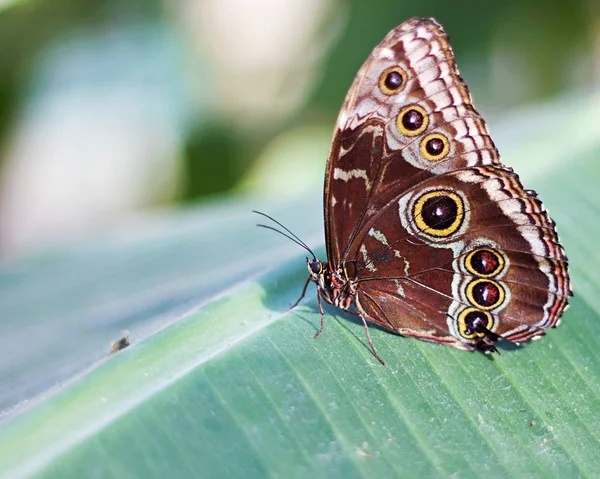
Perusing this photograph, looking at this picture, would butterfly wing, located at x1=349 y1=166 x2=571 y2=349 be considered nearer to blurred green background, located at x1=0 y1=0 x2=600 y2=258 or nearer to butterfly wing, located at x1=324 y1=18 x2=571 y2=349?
butterfly wing, located at x1=324 y1=18 x2=571 y2=349

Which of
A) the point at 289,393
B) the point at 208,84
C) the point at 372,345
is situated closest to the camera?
the point at 289,393

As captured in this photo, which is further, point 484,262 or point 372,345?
point 484,262

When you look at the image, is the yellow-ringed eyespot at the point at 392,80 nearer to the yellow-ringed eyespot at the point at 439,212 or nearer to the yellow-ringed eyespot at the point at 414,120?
the yellow-ringed eyespot at the point at 414,120

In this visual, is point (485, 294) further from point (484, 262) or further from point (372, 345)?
point (372, 345)

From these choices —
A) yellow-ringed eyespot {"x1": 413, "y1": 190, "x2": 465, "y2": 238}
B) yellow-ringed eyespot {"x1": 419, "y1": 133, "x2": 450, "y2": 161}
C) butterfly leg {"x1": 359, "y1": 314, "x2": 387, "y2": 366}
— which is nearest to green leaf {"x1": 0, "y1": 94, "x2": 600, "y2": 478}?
butterfly leg {"x1": 359, "y1": 314, "x2": 387, "y2": 366}

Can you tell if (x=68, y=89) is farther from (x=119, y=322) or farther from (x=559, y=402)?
(x=559, y=402)

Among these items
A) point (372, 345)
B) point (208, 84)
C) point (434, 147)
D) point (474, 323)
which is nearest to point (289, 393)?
point (372, 345)
